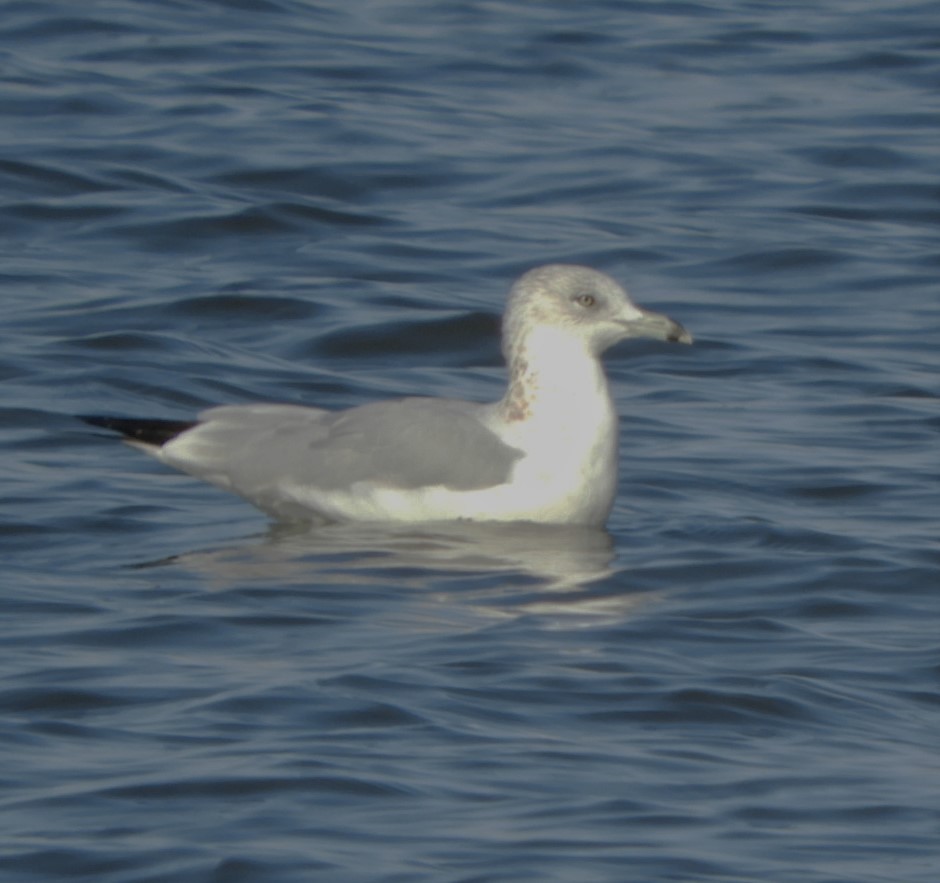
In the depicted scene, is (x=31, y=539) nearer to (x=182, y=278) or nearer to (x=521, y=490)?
(x=521, y=490)

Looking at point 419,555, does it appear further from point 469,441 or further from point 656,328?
point 656,328

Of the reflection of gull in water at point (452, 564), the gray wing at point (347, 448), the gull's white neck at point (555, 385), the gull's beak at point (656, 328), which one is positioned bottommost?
the reflection of gull in water at point (452, 564)

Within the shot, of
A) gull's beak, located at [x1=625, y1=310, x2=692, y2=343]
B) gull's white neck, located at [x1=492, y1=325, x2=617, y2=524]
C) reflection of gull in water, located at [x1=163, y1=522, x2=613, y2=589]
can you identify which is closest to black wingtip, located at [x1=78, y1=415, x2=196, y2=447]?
reflection of gull in water, located at [x1=163, y1=522, x2=613, y2=589]

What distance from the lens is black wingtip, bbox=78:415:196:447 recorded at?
375 inches

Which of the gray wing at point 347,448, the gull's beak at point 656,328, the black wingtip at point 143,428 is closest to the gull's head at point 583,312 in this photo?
the gull's beak at point 656,328

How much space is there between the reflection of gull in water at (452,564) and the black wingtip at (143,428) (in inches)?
22.2

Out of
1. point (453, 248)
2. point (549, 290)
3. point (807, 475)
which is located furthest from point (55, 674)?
point (453, 248)

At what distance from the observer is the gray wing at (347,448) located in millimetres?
9102

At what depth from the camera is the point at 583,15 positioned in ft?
67.4

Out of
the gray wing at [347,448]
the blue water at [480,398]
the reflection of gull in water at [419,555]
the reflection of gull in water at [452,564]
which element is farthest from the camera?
the gray wing at [347,448]

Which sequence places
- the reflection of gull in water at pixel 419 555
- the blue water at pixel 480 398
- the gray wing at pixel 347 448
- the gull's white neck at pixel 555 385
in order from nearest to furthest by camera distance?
the blue water at pixel 480 398 < the reflection of gull in water at pixel 419 555 < the gray wing at pixel 347 448 < the gull's white neck at pixel 555 385

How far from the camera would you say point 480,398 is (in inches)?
464

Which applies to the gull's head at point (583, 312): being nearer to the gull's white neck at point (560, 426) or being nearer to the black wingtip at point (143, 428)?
the gull's white neck at point (560, 426)

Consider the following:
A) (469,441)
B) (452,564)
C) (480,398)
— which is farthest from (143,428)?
(480,398)
